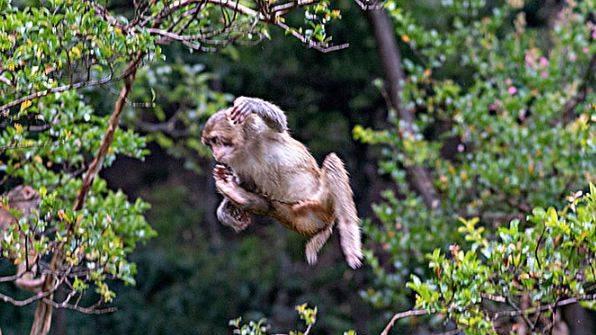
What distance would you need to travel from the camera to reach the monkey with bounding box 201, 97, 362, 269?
10.0ft

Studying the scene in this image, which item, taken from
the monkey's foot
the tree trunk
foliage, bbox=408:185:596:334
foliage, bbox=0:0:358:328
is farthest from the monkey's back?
the tree trunk

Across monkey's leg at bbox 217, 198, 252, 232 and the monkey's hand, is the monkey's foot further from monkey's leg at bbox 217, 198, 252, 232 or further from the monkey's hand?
the monkey's hand

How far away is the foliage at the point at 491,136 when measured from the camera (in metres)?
5.11

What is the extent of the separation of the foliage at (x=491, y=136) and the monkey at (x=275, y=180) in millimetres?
2058

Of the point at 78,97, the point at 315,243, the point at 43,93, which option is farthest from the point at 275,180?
the point at 78,97

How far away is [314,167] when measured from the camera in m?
3.19

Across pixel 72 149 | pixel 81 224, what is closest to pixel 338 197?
pixel 81 224

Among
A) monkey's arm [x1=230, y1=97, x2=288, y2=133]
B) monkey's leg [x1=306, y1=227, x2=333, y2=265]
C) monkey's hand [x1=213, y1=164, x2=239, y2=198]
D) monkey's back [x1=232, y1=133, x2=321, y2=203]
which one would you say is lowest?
monkey's leg [x1=306, y1=227, x2=333, y2=265]

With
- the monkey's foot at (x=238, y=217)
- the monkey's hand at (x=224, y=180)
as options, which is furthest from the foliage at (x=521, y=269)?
the monkey's hand at (x=224, y=180)

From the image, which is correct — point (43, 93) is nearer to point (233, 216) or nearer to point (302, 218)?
point (233, 216)

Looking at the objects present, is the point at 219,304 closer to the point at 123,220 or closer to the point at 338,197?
the point at 123,220

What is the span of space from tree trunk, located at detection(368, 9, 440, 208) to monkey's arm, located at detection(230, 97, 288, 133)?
2838mm

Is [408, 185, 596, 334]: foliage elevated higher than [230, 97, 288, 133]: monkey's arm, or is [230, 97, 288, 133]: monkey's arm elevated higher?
[230, 97, 288, 133]: monkey's arm

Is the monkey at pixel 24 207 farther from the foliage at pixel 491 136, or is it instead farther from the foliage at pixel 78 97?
the foliage at pixel 491 136
